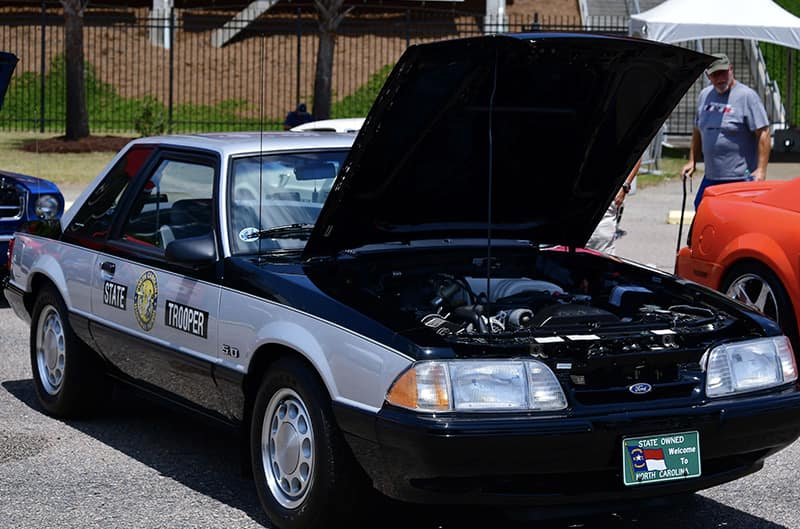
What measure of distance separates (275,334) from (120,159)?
6.67 ft

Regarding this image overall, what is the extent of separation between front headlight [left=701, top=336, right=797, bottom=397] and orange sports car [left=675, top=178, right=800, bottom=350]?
223cm

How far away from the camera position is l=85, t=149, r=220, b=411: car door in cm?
534

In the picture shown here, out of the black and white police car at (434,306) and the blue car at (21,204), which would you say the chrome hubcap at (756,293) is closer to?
the black and white police car at (434,306)

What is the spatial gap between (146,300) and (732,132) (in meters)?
6.00

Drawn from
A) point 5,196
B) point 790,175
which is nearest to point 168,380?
point 5,196

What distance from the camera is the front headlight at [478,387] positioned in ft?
14.0

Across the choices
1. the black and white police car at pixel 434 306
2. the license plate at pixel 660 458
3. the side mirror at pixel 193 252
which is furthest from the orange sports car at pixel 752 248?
the side mirror at pixel 193 252

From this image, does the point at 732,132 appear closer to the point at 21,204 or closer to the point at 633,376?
the point at 21,204

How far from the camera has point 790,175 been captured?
20703 mm

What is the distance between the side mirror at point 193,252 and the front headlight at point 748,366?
78.3 inches

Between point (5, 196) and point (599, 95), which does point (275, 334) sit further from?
point (5, 196)

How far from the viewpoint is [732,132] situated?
10.3 metres

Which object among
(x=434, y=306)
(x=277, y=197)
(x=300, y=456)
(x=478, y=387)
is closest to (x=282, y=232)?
(x=277, y=197)

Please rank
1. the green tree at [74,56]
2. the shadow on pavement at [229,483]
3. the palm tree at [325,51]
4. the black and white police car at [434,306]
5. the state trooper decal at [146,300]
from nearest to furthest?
1. the black and white police car at [434,306]
2. the shadow on pavement at [229,483]
3. the state trooper decal at [146,300]
4. the palm tree at [325,51]
5. the green tree at [74,56]
